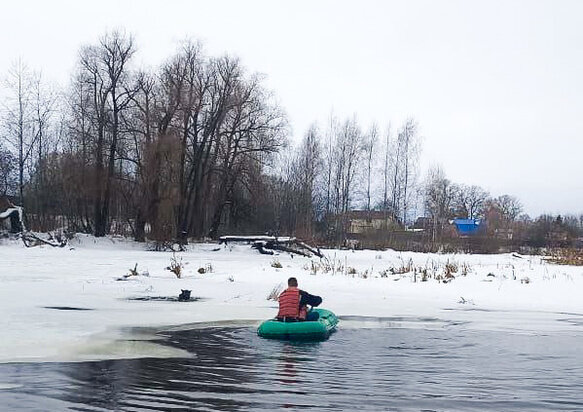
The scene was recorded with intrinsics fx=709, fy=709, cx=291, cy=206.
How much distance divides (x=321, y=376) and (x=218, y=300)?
10034 mm

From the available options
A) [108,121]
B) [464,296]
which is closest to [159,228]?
[108,121]

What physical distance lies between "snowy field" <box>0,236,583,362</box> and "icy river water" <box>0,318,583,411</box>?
3.88 feet

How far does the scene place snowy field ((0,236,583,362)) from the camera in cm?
1263

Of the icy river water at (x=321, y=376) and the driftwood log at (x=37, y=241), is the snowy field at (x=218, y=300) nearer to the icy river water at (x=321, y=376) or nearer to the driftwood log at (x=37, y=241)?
the icy river water at (x=321, y=376)

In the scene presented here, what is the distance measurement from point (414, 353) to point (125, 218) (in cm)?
4099

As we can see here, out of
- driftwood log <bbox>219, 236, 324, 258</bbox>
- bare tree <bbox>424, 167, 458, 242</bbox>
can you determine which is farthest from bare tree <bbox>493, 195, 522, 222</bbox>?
driftwood log <bbox>219, 236, 324, 258</bbox>

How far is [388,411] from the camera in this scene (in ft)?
24.9

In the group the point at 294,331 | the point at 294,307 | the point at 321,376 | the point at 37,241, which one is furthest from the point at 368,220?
the point at 321,376

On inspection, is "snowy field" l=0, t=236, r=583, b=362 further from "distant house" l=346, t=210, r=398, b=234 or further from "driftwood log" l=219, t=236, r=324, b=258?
"distant house" l=346, t=210, r=398, b=234

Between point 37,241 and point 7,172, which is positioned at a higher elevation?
point 7,172

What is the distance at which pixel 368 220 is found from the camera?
2635 inches

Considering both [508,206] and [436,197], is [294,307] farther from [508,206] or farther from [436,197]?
[508,206]

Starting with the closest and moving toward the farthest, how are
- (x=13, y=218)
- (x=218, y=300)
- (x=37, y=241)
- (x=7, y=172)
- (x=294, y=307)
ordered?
(x=294, y=307)
(x=218, y=300)
(x=37, y=241)
(x=13, y=218)
(x=7, y=172)

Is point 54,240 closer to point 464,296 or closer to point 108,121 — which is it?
point 108,121
